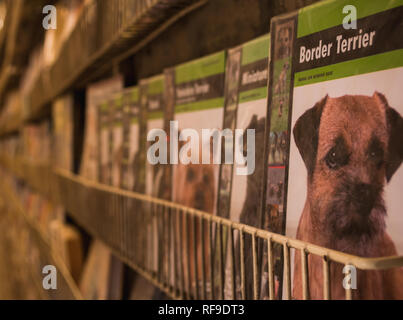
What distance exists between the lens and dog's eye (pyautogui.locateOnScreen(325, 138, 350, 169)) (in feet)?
1.39

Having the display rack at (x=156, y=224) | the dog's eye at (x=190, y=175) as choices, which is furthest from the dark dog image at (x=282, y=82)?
the dog's eye at (x=190, y=175)

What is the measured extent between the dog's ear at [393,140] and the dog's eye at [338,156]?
0.04 metres

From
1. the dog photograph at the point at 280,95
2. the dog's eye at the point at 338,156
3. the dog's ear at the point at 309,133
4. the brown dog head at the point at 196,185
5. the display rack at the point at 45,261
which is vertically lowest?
the display rack at the point at 45,261

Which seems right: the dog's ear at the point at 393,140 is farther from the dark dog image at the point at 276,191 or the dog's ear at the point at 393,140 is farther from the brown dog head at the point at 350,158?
the dark dog image at the point at 276,191

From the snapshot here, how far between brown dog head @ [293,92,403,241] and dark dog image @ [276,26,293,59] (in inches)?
2.8

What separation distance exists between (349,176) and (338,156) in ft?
0.07

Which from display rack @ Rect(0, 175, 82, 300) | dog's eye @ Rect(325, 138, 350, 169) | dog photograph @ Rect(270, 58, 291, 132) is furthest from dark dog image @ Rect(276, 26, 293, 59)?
display rack @ Rect(0, 175, 82, 300)

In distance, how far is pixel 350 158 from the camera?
1.37 ft

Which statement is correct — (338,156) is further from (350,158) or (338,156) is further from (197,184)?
(197,184)

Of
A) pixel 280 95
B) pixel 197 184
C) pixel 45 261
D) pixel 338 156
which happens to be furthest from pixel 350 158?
pixel 45 261

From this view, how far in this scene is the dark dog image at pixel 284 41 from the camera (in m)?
0.49

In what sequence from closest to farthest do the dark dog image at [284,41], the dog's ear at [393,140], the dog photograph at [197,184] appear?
the dog's ear at [393,140] < the dark dog image at [284,41] < the dog photograph at [197,184]
